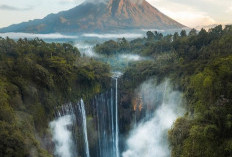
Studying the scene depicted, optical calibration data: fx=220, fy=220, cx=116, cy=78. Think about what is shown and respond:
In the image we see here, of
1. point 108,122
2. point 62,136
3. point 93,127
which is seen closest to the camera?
point 62,136

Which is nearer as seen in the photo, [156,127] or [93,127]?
[156,127]

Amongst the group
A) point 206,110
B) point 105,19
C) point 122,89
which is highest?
point 105,19

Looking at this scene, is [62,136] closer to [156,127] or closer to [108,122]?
[108,122]

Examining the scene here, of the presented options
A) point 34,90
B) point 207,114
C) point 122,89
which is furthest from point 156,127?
point 34,90

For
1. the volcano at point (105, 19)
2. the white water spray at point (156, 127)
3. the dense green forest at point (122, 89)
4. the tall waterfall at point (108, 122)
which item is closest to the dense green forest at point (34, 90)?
the dense green forest at point (122, 89)

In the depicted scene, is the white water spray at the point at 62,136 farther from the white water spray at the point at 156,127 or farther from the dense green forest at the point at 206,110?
the dense green forest at the point at 206,110

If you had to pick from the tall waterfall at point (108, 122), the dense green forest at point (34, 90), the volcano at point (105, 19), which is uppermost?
the volcano at point (105, 19)

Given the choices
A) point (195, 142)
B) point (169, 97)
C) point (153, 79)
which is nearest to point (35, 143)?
point (195, 142)
